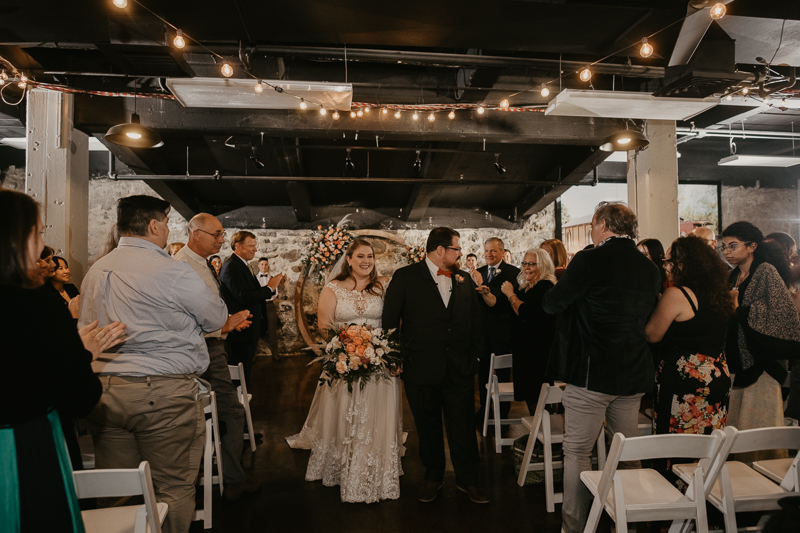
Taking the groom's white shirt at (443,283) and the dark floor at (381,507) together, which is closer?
the dark floor at (381,507)

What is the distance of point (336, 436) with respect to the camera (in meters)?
3.36

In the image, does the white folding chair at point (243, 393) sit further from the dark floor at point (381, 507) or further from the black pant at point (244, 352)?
the black pant at point (244, 352)

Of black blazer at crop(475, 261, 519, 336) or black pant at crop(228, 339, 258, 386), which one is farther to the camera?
black blazer at crop(475, 261, 519, 336)

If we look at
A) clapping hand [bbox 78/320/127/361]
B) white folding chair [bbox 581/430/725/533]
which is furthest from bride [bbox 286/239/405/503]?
clapping hand [bbox 78/320/127/361]

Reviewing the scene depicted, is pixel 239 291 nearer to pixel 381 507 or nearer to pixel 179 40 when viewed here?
pixel 179 40

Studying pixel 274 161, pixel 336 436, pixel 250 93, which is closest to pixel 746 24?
pixel 250 93

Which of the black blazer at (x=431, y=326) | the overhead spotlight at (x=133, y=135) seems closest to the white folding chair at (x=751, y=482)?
the black blazer at (x=431, y=326)

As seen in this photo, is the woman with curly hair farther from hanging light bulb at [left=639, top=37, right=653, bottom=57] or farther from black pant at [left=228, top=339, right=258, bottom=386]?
black pant at [left=228, top=339, right=258, bottom=386]

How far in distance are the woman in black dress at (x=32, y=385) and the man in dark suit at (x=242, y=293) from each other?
2.56 metres

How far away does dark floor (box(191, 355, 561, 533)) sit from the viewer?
110 inches

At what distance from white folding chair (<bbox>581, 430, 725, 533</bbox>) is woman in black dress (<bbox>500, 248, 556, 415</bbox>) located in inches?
56.1

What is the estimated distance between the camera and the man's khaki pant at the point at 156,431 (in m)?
2.04

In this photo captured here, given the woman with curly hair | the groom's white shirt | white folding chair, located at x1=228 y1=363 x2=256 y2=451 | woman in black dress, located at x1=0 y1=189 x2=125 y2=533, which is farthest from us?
white folding chair, located at x1=228 y1=363 x2=256 y2=451

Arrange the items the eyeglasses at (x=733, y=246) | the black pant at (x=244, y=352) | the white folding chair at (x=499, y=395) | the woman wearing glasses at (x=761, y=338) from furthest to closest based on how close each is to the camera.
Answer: the black pant at (x=244, y=352)
the white folding chair at (x=499, y=395)
the eyeglasses at (x=733, y=246)
the woman wearing glasses at (x=761, y=338)
